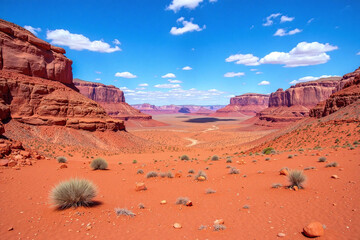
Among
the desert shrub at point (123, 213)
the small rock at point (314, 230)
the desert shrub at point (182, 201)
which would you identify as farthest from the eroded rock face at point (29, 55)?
the small rock at point (314, 230)

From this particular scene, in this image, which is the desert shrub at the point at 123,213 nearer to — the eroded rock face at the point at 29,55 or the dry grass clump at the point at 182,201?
the dry grass clump at the point at 182,201

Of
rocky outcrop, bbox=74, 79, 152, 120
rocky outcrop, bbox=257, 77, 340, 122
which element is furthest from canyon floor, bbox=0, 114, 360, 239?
rocky outcrop, bbox=74, 79, 152, 120

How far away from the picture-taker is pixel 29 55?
3412 cm

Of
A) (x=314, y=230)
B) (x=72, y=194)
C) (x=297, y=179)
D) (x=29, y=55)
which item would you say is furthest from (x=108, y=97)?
(x=314, y=230)

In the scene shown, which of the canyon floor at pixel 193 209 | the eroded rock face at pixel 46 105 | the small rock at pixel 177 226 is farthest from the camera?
the eroded rock face at pixel 46 105

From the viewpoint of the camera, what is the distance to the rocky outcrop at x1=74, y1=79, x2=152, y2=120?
124 metres

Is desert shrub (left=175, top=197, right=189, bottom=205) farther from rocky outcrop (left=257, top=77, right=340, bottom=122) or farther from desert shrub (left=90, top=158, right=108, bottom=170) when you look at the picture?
rocky outcrop (left=257, top=77, right=340, bottom=122)

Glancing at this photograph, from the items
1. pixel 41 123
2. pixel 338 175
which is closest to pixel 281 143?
pixel 338 175

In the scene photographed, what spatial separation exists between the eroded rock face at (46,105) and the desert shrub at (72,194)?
27665mm

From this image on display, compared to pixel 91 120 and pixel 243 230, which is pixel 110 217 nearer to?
pixel 243 230

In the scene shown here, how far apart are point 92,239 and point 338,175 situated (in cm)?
1009

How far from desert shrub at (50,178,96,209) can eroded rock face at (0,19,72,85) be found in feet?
119

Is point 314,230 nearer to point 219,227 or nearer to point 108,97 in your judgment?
point 219,227

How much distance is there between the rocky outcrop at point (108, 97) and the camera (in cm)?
→ 12393
